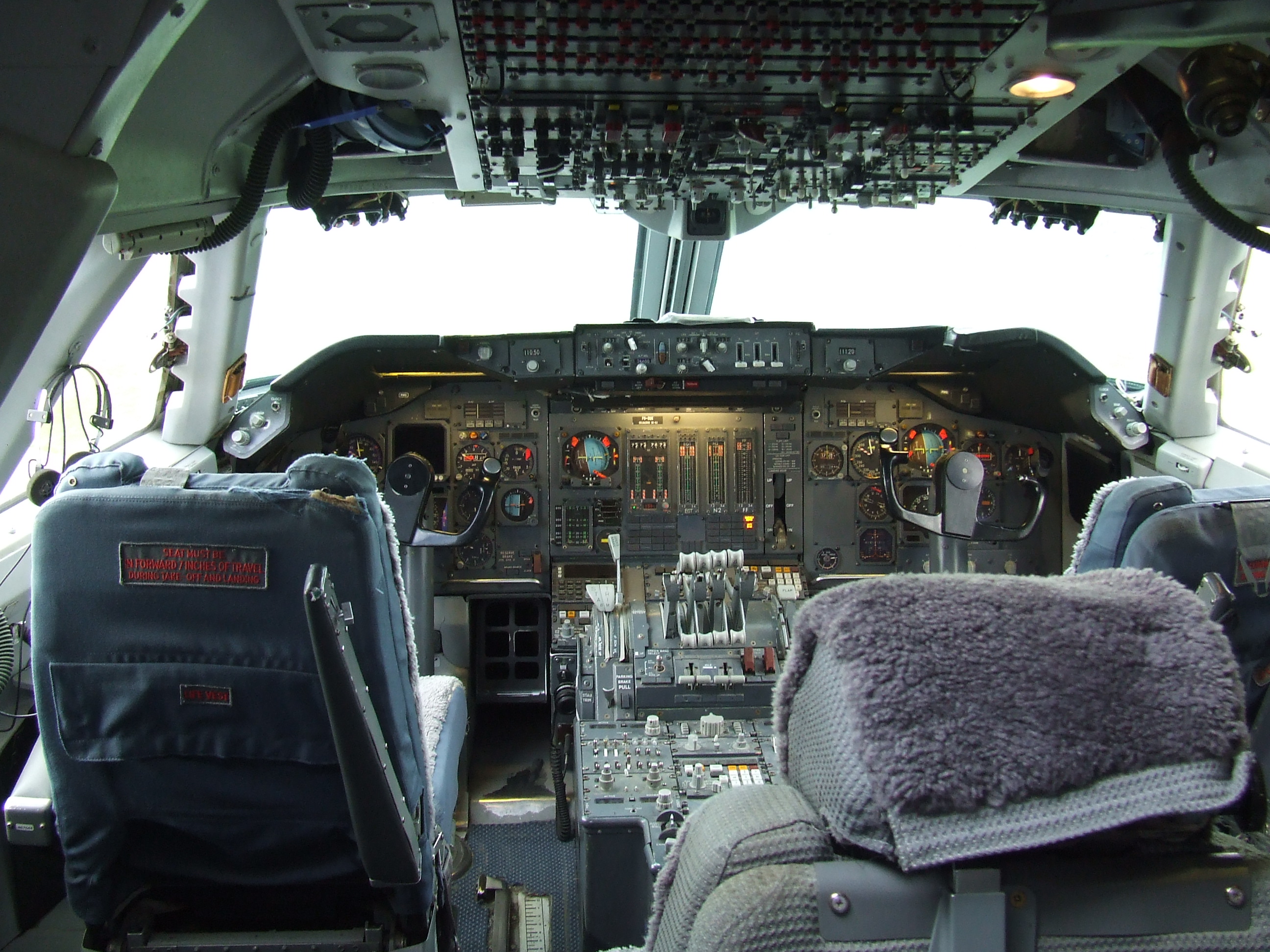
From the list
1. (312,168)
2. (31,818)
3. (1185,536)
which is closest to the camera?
(1185,536)

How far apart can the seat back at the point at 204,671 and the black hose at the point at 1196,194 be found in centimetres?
229

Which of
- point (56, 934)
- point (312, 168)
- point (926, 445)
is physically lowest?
point (56, 934)

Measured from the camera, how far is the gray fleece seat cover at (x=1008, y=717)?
2.42 ft

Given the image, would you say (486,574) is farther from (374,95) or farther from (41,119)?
(41,119)

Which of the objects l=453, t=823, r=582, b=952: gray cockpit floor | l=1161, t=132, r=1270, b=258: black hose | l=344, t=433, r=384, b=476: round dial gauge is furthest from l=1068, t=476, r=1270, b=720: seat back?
l=344, t=433, r=384, b=476: round dial gauge

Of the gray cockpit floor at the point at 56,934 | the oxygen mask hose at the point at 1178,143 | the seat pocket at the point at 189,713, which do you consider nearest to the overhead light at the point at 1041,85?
the oxygen mask hose at the point at 1178,143

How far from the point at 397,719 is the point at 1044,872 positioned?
3.62 ft

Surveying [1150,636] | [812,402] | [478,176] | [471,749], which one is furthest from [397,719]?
[812,402]

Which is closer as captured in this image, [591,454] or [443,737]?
[443,737]

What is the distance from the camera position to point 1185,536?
122 centimetres

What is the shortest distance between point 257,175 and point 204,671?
1552mm

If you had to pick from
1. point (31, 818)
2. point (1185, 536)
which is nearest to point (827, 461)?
point (1185, 536)

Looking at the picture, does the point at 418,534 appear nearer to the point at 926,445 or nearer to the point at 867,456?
the point at 867,456

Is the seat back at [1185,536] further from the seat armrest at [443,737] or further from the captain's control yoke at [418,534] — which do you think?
the captain's control yoke at [418,534]
